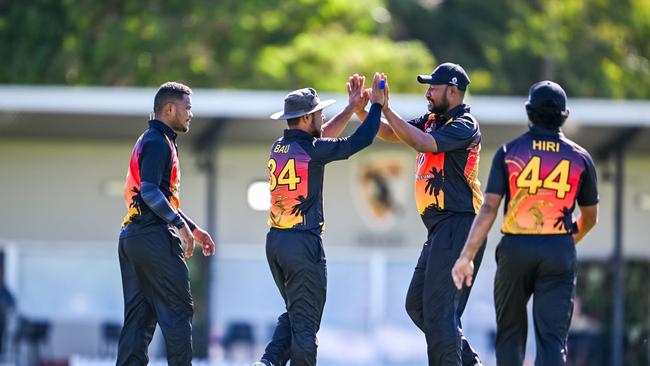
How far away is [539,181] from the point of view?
8461 millimetres

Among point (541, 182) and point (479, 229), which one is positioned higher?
point (541, 182)

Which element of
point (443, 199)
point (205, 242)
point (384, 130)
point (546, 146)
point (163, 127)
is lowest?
point (205, 242)

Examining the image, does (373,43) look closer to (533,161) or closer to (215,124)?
(215,124)

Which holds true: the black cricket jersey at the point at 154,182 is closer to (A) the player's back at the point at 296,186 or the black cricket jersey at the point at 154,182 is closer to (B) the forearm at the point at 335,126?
(A) the player's back at the point at 296,186

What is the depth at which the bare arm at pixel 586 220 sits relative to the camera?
866 cm

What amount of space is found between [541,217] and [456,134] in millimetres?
979

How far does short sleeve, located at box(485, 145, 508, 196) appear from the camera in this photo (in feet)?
27.8

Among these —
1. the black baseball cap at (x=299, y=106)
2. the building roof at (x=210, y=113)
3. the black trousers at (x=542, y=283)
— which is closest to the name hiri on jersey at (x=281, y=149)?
the black baseball cap at (x=299, y=106)

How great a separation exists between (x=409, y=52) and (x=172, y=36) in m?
5.06

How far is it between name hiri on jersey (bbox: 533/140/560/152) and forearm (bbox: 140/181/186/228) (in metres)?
2.27

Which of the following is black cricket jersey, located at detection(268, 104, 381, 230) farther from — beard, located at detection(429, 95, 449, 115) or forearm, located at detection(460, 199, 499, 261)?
forearm, located at detection(460, 199, 499, 261)

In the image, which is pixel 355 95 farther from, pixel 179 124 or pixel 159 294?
pixel 159 294

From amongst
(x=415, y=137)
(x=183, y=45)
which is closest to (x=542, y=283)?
(x=415, y=137)

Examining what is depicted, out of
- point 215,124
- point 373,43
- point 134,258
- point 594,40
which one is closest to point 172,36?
point 373,43
